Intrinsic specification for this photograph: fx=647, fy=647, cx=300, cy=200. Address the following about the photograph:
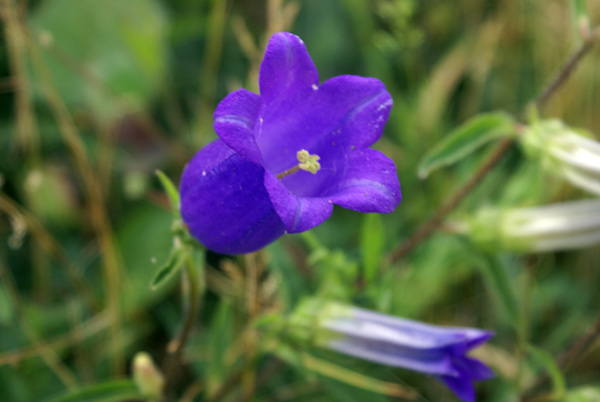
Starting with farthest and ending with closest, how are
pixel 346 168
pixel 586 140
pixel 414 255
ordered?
pixel 414 255 → pixel 586 140 → pixel 346 168

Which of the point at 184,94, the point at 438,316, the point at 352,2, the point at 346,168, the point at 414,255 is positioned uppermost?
the point at 346,168

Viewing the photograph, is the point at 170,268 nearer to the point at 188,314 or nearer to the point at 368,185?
the point at 188,314

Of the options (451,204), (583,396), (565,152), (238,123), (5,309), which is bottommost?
(583,396)

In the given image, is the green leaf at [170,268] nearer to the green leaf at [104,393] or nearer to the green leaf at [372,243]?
the green leaf at [104,393]

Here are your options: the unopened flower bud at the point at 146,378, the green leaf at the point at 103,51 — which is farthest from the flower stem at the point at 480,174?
the green leaf at the point at 103,51

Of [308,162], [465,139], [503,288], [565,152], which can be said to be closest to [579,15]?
[565,152]

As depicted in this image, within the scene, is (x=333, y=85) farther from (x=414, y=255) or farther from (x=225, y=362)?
(x=414, y=255)

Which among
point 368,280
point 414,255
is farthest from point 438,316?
point 368,280
